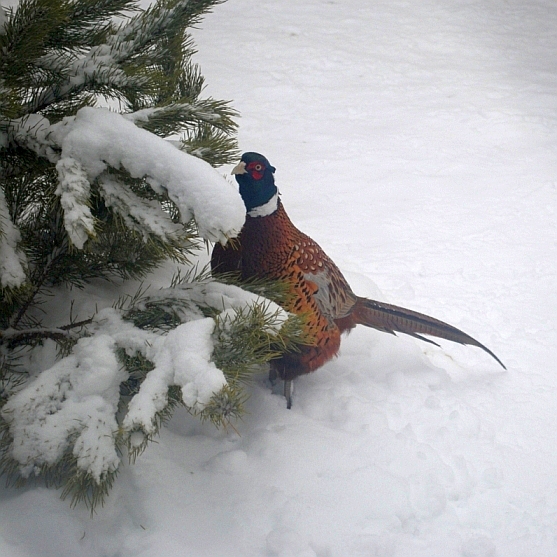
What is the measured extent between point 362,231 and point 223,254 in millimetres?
1627

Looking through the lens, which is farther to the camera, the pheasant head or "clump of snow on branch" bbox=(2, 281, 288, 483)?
the pheasant head

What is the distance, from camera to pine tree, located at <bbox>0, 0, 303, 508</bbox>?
1194 mm

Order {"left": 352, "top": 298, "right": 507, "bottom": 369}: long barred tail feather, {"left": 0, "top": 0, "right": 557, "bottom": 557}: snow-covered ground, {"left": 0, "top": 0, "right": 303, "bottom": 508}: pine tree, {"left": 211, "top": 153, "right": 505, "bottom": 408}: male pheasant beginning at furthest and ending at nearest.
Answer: {"left": 352, "top": 298, "right": 507, "bottom": 369}: long barred tail feather < {"left": 211, "top": 153, "right": 505, "bottom": 408}: male pheasant < {"left": 0, "top": 0, "right": 557, "bottom": 557}: snow-covered ground < {"left": 0, "top": 0, "right": 303, "bottom": 508}: pine tree

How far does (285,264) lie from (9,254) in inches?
32.3

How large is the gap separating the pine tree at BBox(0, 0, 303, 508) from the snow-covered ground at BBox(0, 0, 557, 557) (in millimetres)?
258

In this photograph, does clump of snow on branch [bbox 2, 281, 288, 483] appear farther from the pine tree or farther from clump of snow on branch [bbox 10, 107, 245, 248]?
clump of snow on branch [bbox 10, 107, 245, 248]

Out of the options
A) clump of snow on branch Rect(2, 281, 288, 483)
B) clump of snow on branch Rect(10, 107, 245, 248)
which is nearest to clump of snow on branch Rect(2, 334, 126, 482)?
clump of snow on branch Rect(2, 281, 288, 483)

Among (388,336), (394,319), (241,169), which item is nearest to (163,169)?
(241,169)

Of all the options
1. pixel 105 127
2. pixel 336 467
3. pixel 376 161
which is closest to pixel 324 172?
pixel 376 161

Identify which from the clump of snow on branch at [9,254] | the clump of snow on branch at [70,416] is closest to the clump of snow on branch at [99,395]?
the clump of snow on branch at [70,416]

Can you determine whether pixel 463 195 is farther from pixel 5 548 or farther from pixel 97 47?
pixel 5 548

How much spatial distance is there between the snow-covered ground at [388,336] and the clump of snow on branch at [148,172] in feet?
2.20

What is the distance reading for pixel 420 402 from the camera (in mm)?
2002

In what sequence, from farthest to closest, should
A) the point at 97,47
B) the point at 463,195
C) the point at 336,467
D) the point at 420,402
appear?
the point at 463,195
the point at 420,402
the point at 336,467
the point at 97,47
